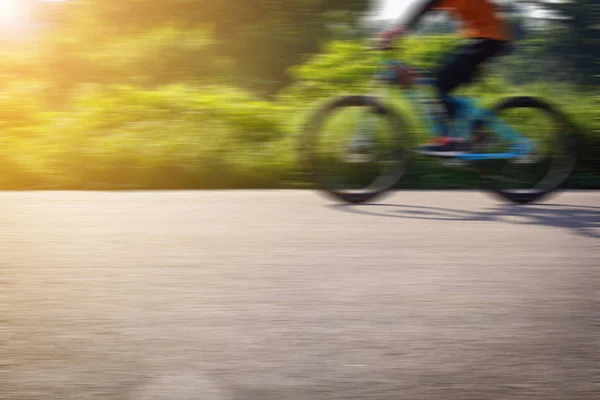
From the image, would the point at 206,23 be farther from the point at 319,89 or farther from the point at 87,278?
the point at 87,278

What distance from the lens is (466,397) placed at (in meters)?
3.22

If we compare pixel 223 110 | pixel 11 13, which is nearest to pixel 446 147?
pixel 223 110

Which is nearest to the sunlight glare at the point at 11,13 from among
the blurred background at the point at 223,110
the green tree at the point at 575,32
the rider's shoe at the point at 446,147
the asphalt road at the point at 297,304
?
the blurred background at the point at 223,110

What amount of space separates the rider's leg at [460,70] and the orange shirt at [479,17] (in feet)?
0.19

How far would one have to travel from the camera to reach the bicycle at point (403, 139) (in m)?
7.18

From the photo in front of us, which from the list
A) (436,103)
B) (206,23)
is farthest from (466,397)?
(206,23)

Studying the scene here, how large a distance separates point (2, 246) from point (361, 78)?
7116mm

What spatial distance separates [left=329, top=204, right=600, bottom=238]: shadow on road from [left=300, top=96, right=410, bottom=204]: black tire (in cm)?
13

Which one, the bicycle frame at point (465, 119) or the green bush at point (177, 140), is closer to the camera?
the bicycle frame at point (465, 119)

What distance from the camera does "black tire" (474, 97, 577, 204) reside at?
7.27 meters

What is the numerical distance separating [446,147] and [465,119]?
231 mm

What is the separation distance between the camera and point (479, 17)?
6.86 metres

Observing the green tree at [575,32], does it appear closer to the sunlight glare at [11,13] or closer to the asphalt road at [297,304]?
the asphalt road at [297,304]

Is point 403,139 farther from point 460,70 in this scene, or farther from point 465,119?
point 460,70
